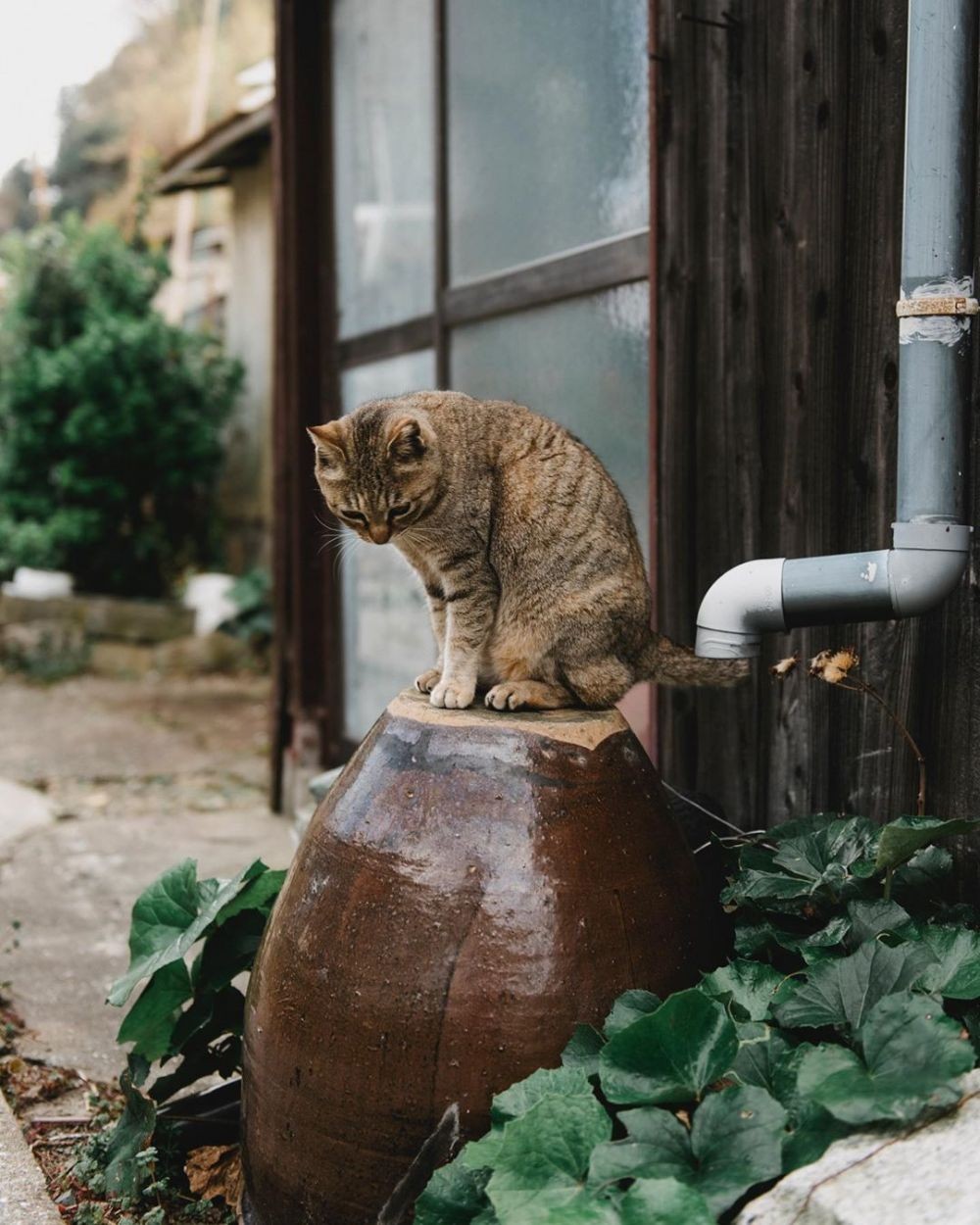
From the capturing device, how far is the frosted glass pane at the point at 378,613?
5020 mm

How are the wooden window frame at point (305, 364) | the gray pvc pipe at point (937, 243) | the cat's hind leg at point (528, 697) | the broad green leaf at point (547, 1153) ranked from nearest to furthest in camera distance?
the broad green leaf at point (547, 1153) < the gray pvc pipe at point (937, 243) < the cat's hind leg at point (528, 697) < the wooden window frame at point (305, 364)

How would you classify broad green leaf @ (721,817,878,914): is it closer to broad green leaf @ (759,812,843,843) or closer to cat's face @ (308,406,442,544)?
broad green leaf @ (759,812,843,843)

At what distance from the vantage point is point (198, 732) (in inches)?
297

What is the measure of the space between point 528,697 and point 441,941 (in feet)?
1.97

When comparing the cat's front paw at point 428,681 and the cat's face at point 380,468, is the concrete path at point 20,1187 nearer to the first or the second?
the cat's front paw at point 428,681

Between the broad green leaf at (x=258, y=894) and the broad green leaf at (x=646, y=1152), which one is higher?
the broad green leaf at (x=258, y=894)

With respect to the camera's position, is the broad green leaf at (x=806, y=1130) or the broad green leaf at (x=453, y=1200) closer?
the broad green leaf at (x=806, y=1130)

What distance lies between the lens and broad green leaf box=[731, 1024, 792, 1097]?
5.92 ft

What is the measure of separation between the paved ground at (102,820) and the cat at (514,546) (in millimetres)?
1632

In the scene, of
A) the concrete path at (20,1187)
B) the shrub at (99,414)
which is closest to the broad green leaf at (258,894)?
the concrete path at (20,1187)

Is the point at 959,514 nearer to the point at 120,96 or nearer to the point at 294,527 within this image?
the point at 294,527

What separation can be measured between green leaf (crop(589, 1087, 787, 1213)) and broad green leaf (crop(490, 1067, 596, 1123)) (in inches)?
4.4

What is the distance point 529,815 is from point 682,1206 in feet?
2.19

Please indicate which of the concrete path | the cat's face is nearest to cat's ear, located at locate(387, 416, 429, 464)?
the cat's face
